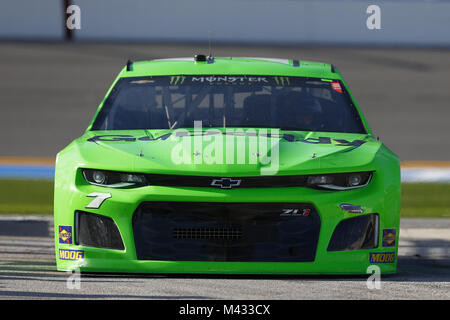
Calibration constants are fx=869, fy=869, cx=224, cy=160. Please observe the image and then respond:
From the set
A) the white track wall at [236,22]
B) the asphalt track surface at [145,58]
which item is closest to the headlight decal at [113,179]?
the asphalt track surface at [145,58]

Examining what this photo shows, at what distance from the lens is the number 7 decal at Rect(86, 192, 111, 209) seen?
5284 millimetres

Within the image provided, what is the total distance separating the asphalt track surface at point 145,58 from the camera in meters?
22.5

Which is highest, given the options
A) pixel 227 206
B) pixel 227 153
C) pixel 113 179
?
pixel 227 153

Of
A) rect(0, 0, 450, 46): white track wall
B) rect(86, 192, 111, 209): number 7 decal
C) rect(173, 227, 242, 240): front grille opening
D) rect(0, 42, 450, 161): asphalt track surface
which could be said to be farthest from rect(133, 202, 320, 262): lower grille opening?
rect(0, 0, 450, 46): white track wall

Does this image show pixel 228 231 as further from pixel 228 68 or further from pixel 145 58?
pixel 145 58

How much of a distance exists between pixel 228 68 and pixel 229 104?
1.70 ft

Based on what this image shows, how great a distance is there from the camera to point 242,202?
16.9ft

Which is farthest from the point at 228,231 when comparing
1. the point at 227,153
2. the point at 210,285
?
the point at 210,285

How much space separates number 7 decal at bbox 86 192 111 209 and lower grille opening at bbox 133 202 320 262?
0.75 feet

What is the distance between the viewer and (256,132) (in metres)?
5.92

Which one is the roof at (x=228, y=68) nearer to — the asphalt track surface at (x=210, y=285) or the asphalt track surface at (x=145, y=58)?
the asphalt track surface at (x=210, y=285)

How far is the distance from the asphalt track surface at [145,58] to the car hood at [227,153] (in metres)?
14.7

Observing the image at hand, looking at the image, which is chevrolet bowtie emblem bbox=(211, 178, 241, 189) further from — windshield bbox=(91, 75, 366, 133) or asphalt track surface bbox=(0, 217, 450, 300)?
windshield bbox=(91, 75, 366, 133)
